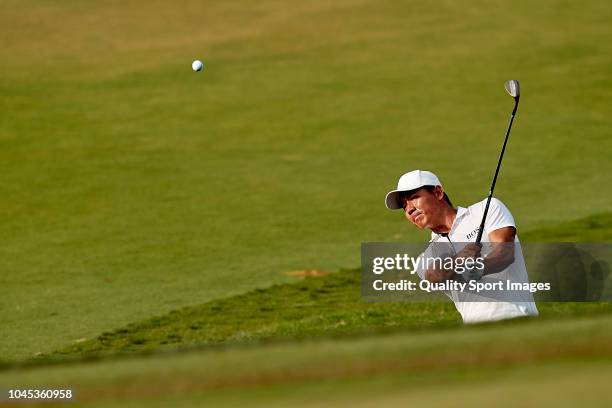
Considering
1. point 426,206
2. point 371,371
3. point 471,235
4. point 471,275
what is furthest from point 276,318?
point 371,371

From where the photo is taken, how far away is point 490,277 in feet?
23.4

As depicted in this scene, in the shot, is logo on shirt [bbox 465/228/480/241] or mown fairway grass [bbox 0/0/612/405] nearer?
logo on shirt [bbox 465/228/480/241]

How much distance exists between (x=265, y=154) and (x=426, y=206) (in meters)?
13.5

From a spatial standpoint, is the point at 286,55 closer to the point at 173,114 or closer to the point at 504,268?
the point at 173,114

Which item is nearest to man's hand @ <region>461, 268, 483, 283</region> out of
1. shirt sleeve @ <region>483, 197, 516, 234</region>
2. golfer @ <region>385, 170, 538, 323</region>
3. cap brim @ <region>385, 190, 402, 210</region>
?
golfer @ <region>385, 170, 538, 323</region>

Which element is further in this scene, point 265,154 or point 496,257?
point 265,154

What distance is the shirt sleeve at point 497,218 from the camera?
7184 mm

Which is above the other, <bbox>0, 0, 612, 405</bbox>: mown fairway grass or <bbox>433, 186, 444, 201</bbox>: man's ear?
<bbox>0, 0, 612, 405</bbox>: mown fairway grass

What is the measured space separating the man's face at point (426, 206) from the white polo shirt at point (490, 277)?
14 cm

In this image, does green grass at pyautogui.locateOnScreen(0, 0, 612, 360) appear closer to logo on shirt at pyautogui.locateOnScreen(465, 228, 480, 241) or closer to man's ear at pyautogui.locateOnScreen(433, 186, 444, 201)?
man's ear at pyautogui.locateOnScreen(433, 186, 444, 201)

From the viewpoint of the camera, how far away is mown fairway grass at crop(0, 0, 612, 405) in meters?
11.9

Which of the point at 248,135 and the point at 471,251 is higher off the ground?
the point at 248,135

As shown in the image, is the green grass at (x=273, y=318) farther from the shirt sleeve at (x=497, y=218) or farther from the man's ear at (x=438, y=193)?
the shirt sleeve at (x=497, y=218)

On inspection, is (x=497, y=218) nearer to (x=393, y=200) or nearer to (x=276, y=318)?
(x=393, y=200)
